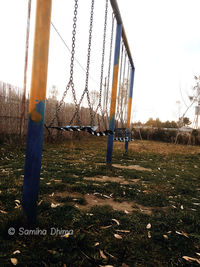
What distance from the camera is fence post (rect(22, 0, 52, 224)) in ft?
5.44

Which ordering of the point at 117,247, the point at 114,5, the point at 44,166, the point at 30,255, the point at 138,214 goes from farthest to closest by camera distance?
the point at 44,166
the point at 114,5
the point at 138,214
the point at 117,247
the point at 30,255

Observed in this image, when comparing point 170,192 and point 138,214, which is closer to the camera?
point 138,214

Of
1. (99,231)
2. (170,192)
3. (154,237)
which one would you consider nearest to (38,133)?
(99,231)

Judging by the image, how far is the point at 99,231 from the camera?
1888 mm

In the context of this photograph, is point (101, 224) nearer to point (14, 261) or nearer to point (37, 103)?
point (14, 261)

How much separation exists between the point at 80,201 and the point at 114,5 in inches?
144

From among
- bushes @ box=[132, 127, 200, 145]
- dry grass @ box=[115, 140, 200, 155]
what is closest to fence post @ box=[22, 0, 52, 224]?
dry grass @ box=[115, 140, 200, 155]

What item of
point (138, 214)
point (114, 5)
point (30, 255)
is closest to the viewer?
point (30, 255)

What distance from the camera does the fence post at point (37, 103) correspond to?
166 cm

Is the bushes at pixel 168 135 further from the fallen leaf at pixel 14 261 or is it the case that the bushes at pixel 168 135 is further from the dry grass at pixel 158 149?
the fallen leaf at pixel 14 261

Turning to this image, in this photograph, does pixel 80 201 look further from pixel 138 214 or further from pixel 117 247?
pixel 117 247

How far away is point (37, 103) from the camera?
5.58 feet

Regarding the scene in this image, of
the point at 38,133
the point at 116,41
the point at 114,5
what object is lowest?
the point at 38,133

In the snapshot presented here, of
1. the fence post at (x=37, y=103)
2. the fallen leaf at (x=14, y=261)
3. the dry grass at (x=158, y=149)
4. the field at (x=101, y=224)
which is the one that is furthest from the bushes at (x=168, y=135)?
the fallen leaf at (x=14, y=261)
